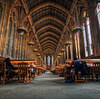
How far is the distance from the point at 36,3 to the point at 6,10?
5.26m

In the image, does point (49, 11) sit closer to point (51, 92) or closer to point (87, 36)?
point (87, 36)

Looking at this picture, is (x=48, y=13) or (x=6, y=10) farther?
(x=48, y=13)

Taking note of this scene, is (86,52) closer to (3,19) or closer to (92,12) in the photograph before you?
(92,12)

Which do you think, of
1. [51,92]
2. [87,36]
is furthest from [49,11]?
[51,92]

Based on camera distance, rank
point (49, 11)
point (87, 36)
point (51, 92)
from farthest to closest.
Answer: point (49, 11) → point (87, 36) → point (51, 92)

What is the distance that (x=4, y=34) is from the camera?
8.62 metres

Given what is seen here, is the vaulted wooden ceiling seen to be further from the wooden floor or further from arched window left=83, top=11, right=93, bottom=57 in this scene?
the wooden floor

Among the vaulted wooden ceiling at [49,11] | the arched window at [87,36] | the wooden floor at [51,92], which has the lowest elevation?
the wooden floor at [51,92]

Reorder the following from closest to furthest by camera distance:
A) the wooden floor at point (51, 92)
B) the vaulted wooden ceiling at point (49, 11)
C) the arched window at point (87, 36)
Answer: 1. the wooden floor at point (51, 92)
2. the arched window at point (87, 36)
3. the vaulted wooden ceiling at point (49, 11)

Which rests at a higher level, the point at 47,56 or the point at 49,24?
the point at 49,24

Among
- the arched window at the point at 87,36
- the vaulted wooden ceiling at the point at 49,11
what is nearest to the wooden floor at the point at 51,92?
the arched window at the point at 87,36

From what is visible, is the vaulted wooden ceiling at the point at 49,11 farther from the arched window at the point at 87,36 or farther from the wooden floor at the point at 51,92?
the wooden floor at the point at 51,92

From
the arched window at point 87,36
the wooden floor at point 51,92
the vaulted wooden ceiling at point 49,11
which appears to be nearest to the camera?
the wooden floor at point 51,92

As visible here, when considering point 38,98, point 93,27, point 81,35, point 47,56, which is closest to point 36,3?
point 81,35
